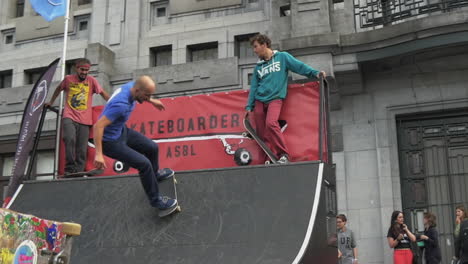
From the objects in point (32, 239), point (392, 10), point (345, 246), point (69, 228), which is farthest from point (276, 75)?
point (392, 10)

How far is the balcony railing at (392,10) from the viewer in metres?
10.8

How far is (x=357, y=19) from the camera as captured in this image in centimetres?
1184

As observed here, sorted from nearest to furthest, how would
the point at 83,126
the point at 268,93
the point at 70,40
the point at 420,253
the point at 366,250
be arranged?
the point at 268,93
the point at 83,126
the point at 420,253
the point at 366,250
the point at 70,40

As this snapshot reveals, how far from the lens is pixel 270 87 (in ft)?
25.1

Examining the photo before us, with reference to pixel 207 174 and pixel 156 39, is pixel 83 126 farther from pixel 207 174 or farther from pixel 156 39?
pixel 156 39

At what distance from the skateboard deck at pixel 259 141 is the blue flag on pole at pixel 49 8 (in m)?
6.24

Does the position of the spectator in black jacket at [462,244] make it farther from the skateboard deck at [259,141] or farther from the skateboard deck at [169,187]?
the skateboard deck at [169,187]

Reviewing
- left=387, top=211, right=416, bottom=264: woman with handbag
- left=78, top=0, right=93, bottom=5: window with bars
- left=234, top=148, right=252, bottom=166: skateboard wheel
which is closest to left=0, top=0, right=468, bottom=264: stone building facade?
left=387, top=211, right=416, bottom=264: woman with handbag

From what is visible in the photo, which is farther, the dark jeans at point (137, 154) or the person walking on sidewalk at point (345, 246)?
the person walking on sidewalk at point (345, 246)

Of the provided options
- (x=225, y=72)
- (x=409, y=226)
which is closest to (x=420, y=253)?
(x=409, y=226)

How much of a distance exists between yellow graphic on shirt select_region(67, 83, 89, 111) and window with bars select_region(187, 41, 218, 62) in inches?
203

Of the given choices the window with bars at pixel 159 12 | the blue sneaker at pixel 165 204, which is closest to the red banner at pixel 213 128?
the blue sneaker at pixel 165 204

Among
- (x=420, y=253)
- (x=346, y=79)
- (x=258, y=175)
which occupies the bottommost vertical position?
(x=420, y=253)

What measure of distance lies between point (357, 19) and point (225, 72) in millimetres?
3340
